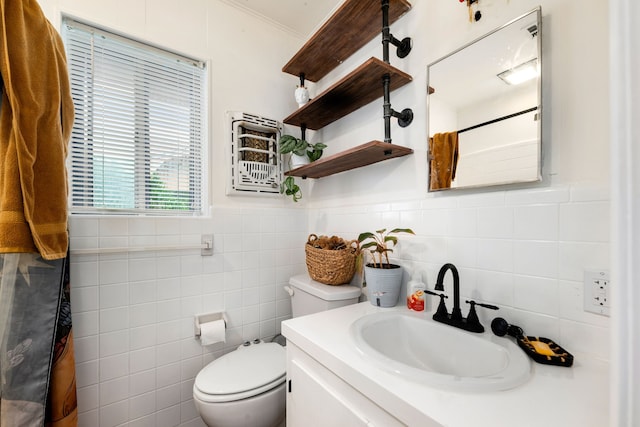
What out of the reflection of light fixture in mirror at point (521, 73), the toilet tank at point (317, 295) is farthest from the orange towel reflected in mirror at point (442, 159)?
the toilet tank at point (317, 295)

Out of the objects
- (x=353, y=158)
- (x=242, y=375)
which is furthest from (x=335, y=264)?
(x=242, y=375)

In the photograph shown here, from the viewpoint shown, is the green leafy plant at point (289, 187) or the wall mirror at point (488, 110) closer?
the wall mirror at point (488, 110)

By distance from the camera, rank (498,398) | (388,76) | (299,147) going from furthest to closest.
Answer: (299,147) < (388,76) < (498,398)

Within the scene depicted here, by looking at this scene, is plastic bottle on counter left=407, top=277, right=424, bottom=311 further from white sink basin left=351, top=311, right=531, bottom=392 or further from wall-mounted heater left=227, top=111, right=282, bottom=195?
wall-mounted heater left=227, top=111, right=282, bottom=195

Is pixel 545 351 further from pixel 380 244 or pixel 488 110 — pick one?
pixel 488 110

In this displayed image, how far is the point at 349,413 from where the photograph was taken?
69 centimetres

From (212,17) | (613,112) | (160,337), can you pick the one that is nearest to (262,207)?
(160,337)

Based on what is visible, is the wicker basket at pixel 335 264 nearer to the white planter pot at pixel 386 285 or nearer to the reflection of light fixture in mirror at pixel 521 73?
the white planter pot at pixel 386 285

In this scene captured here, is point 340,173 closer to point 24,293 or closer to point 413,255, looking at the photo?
point 413,255

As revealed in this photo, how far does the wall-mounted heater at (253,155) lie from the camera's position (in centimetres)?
158

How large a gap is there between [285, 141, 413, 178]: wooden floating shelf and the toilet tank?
0.63 metres

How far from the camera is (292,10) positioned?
1.64 meters

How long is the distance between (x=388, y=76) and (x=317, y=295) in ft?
3.56

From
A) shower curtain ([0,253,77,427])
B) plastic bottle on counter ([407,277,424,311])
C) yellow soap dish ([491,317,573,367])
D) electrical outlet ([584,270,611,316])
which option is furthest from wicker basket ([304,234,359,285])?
shower curtain ([0,253,77,427])
